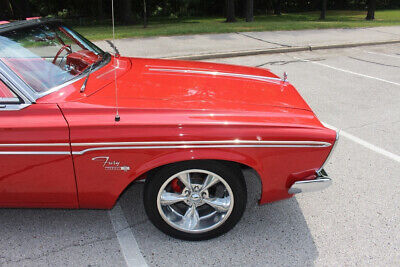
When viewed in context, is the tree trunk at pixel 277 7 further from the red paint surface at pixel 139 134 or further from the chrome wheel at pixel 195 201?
the chrome wheel at pixel 195 201

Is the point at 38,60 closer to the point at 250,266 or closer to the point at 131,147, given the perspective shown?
the point at 131,147

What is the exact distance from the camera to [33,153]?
7.93 ft

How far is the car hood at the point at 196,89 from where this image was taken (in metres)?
2.71

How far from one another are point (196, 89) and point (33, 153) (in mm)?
1330

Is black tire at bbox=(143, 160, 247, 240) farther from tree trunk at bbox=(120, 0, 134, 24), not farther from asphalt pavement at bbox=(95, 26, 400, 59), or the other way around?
tree trunk at bbox=(120, 0, 134, 24)

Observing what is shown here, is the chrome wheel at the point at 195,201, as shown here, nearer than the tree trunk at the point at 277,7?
Yes

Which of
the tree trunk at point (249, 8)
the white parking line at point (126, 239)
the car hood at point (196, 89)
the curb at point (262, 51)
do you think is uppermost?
the tree trunk at point (249, 8)

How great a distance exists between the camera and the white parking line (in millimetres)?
2594

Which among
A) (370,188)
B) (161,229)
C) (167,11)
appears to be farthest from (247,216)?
(167,11)

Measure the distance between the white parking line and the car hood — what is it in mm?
1030

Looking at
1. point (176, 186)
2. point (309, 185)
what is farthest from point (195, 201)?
point (309, 185)

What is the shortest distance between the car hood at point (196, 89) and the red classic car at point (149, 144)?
0.06 ft

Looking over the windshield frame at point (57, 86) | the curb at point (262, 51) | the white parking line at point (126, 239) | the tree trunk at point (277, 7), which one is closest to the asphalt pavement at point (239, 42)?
the curb at point (262, 51)

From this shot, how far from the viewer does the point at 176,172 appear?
8.30ft
